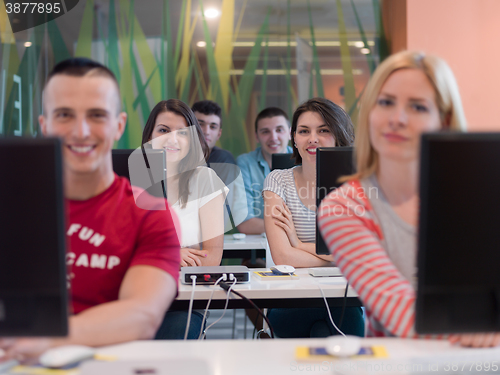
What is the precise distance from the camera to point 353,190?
1157 millimetres

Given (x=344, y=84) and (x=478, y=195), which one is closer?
(x=478, y=195)

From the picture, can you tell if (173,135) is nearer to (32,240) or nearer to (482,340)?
(32,240)

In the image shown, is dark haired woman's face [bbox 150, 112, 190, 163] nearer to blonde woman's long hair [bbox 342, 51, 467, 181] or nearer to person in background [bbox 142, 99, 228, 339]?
→ person in background [bbox 142, 99, 228, 339]

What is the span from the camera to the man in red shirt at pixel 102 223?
1118 mm

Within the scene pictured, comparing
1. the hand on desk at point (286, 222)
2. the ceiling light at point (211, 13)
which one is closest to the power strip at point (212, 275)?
the hand on desk at point (286, 222)

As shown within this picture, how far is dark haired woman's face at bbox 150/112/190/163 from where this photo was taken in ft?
8.16

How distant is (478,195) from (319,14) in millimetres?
4295

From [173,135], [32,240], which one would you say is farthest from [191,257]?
[32,240]

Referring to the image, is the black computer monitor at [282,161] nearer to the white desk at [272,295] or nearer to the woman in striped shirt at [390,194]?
the white desk at [272,295]

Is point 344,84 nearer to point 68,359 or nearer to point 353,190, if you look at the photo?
point 353,190

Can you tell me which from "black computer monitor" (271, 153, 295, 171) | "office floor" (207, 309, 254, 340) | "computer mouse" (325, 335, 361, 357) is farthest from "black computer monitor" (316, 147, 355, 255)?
"office floor" (207, 309, 254, 340)

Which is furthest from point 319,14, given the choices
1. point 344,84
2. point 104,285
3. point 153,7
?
point 104,285

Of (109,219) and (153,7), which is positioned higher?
(153,7)

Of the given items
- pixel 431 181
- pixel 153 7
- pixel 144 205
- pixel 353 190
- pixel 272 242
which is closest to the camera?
pixel 431 181
